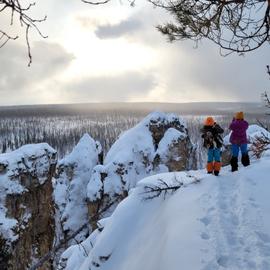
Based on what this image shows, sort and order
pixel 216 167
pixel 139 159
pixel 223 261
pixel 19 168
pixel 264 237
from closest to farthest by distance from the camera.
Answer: pixel 223 261
pixel 264 237
pixel 216 167
pixel 19 168
pixel 139 159

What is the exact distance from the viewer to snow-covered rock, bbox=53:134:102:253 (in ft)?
104

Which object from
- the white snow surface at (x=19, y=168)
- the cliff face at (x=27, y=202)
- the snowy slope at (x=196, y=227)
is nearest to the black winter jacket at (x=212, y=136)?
the snowy slope at (x=196, y=227)

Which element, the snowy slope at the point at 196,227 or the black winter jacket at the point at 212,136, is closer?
the snowy slope at the point at 196,227

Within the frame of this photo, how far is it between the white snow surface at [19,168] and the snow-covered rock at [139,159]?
11.1 feet

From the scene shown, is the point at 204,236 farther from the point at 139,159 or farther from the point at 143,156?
the point at 143,156

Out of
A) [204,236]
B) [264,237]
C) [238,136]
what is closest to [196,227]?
[204,236]

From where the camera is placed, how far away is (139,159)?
103ft

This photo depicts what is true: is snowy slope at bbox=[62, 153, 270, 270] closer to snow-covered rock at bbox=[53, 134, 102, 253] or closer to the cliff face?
the cliff face

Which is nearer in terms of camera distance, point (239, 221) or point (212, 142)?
point (239, 221)

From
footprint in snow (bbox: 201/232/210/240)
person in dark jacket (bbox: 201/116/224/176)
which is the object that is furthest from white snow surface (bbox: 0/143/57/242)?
footprint in snow (bbox: 201/232/210/240)

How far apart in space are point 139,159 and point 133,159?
492 millimetres

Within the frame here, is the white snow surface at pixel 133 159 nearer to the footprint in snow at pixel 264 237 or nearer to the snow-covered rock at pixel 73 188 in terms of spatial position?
the snow-covered rock at pixel 73 188

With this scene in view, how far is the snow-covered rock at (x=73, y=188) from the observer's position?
104 feet

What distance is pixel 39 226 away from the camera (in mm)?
28812
